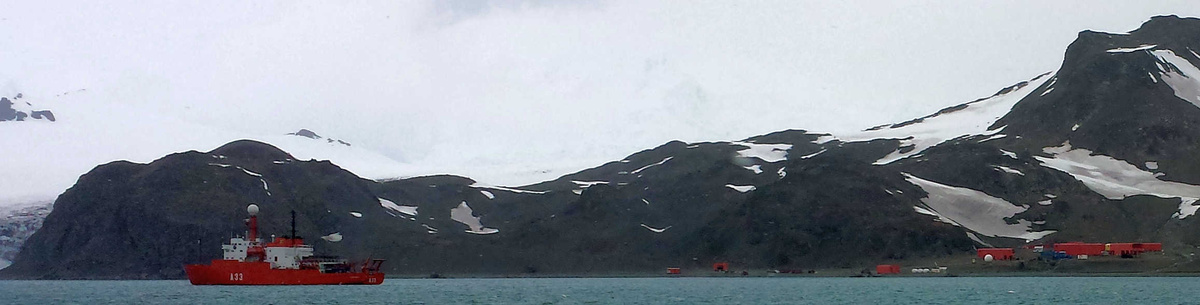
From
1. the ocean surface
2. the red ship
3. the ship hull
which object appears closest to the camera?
the ocean surface

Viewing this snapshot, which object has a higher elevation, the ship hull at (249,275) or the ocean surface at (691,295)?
the ship hull at (249,275)

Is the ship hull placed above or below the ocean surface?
above

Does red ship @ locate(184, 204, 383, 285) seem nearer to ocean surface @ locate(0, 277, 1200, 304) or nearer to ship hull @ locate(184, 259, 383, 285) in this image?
ship hull @ locate(184, 259, 383, 285)

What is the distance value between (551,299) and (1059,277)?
95561mm

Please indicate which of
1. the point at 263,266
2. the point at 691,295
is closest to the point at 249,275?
the point at 263,266

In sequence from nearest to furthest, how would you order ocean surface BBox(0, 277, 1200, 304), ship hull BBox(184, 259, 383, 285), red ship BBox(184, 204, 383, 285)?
1. ocean surface BBox(0, 277, 1200, 304)
2. ship hull BBox(184, 259, 383, 285)
3. red ship BBox(184, 204, 383, 285)

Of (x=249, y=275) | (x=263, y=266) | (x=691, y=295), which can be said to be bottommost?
(x=691, y=295)

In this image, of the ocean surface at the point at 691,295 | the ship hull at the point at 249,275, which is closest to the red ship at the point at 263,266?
the ship hull at the point at 249,275

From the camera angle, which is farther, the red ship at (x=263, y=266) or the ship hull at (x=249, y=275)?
the red ship at (x=263, y=266)

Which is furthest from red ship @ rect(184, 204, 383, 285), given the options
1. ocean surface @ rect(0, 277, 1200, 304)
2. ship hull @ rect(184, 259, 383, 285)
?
ocean surface @ rect(0, 277, 1200, 304)

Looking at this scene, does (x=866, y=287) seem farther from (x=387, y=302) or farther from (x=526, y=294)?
(x=387, y=302)

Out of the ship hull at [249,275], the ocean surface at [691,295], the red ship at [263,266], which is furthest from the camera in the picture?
the red ship at [263,266]

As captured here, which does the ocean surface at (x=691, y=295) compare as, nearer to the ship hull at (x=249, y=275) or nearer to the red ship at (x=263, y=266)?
the ship hull at (x=249, y=275)

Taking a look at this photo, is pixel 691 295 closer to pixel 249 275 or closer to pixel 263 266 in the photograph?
pixel 263 266
